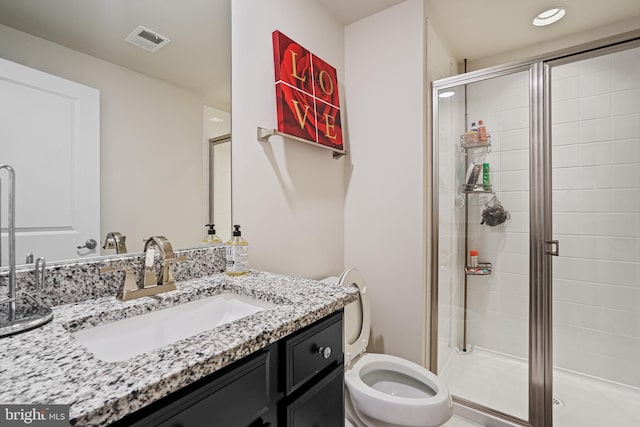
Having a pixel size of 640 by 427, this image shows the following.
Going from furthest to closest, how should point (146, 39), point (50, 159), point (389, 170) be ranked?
point (389, 170), point (146, 39), point (50, 159)

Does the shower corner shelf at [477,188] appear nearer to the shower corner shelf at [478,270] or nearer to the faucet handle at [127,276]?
the shower corner shelf at [478,270]

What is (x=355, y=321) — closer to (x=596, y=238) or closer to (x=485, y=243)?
(x=485, y=243)

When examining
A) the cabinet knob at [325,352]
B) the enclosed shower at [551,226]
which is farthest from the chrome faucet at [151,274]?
the enclosed shower at [551,226]

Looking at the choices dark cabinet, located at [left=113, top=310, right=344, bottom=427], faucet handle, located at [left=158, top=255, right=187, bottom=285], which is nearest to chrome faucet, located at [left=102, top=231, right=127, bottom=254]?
faucet handle, located at [left=158, top=255, right=187, bottom=285]

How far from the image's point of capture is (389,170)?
6.00 ft

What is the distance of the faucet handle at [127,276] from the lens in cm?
88

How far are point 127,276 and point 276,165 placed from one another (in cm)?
81

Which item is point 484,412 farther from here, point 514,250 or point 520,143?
point 520,143

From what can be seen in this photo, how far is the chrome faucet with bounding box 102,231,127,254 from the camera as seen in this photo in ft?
3.08

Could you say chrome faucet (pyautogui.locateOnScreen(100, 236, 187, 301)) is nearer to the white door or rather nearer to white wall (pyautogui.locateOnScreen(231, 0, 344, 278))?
the white door

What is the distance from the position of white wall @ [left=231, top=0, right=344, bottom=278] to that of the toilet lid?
0.25 metres

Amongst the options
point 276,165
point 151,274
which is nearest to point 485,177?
point 276,165

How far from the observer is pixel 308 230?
66.9 inches

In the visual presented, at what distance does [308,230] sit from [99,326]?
107cm
